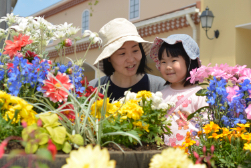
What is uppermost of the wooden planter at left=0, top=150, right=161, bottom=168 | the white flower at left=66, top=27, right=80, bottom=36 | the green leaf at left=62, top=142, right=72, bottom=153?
the white flower at left=66, top=27, right=80, bottom=36

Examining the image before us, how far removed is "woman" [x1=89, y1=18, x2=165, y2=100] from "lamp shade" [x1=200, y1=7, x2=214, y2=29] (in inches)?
214

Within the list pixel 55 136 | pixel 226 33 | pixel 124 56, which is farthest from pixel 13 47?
pixel 226 33

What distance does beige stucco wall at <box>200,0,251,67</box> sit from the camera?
745 centimetres

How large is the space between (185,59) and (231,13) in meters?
6.07

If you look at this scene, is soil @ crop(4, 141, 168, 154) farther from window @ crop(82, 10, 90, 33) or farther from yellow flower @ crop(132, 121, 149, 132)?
window @ crop(82, 10, 90, 33)

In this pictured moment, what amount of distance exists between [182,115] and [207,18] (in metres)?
6.33

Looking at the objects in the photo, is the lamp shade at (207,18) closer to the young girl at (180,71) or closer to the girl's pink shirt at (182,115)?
the young girl at (180,71)

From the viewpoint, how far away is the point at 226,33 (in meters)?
7.77

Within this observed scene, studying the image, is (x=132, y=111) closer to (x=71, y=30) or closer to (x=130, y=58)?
(x=71, y=30)

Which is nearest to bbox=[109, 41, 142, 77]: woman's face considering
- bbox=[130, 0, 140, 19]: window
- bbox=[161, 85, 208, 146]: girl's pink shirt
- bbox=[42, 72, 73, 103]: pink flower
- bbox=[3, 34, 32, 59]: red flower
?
bbox=[161, 85, 208, 146]: girl's pink shirt

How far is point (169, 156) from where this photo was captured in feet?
1.96

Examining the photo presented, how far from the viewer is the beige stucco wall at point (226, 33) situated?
293 inches

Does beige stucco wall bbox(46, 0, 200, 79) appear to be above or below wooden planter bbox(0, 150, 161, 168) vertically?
above

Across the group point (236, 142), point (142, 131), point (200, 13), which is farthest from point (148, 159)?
point (200, 13)
